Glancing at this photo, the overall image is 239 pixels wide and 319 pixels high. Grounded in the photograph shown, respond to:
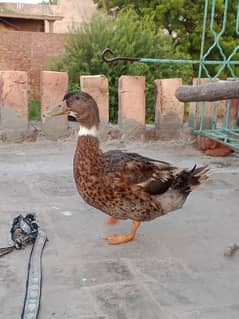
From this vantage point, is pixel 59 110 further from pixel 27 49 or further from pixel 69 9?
pixel 69 9

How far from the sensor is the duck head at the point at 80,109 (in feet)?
8.20

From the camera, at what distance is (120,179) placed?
240 centimetres

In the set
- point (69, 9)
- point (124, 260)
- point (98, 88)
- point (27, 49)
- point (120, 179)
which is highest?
point (69, 9)

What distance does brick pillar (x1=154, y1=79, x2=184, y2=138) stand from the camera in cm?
484

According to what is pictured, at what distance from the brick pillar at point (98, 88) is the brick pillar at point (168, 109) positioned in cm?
53

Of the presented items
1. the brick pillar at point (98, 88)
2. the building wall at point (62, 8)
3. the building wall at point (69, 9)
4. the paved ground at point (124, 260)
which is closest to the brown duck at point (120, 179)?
the paved ground at point (124, 260)

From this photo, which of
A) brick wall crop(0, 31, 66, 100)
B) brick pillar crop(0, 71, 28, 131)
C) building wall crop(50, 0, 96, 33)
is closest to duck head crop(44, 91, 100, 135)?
brick pillar crop(0, 71, 28, 131)

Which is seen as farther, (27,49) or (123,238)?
(27,49)

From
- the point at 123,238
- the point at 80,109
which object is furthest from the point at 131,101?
the point at 123,238

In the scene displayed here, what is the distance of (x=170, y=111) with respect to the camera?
489 cm

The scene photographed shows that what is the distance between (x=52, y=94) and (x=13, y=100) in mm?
386

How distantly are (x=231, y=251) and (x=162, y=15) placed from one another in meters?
8.66

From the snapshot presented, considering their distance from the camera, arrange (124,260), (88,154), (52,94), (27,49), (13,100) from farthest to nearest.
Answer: (27,49) < (52,94) < (13,100) < (88,154) < (124,260)

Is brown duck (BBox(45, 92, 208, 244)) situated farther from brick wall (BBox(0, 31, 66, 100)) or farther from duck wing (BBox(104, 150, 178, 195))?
brick wall (BBox(0, 31, 66, 100))
